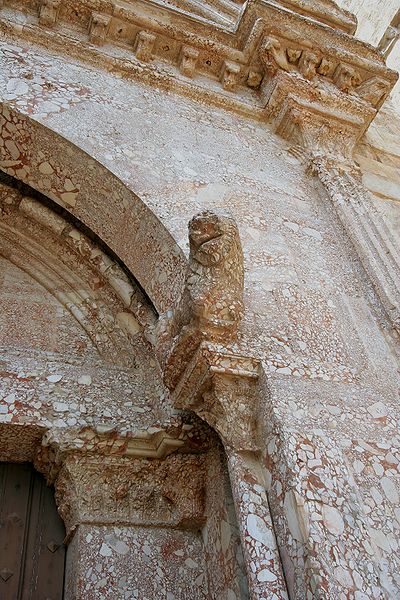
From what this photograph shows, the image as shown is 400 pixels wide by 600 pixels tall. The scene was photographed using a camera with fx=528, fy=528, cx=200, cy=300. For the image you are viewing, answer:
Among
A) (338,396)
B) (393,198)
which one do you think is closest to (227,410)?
(338,396)

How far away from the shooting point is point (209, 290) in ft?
6.70

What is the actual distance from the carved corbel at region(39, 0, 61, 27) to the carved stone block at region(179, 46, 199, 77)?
2.96 ft

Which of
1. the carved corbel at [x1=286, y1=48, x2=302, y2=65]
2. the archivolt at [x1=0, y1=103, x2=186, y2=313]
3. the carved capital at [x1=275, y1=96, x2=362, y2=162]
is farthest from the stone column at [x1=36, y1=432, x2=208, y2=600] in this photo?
the carved corbel at [x1=286, y1=48, x2=302, y2=65]

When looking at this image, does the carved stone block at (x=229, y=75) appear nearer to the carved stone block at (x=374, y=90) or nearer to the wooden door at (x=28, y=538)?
the carved stone block at (x=374, y=90)

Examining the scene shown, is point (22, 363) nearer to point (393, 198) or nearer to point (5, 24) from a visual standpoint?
point (5, 24)

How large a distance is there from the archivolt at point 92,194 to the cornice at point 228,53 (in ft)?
3.26

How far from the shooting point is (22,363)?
2.39m

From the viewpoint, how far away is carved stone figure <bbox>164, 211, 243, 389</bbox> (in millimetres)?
2023

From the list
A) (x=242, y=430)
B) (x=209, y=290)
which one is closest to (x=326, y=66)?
(x=209, y=290)

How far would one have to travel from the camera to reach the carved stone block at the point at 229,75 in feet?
12.8

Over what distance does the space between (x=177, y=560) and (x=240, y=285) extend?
1156 mm

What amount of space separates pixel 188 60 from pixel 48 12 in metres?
0.99

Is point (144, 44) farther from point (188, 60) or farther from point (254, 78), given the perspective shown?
point (254, 78)

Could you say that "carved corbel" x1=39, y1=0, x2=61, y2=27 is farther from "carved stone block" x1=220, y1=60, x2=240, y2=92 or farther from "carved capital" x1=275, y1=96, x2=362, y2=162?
"carved capital" x1=275, y1=96, x2=362, y2=162
